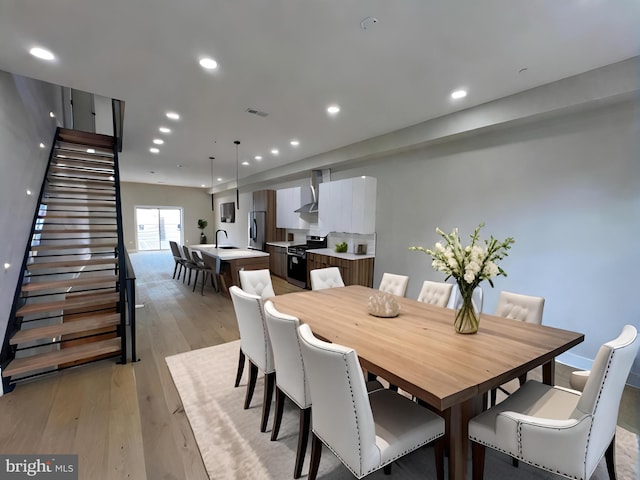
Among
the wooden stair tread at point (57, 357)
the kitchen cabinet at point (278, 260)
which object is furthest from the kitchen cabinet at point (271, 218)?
the wooden stair tread at point (57, 357)

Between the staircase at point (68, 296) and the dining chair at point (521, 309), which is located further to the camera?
the staircase at point (68, 296)

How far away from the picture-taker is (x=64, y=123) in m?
5.62

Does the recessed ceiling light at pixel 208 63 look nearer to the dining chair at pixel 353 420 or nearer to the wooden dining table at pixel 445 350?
the wooden dining table at pixel 445 350

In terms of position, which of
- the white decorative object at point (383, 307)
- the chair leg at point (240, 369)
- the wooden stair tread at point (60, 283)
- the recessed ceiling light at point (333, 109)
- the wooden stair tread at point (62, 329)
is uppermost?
the recessed ceiling light at point (333, 109)

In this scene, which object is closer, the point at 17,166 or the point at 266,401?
the point at 266,401

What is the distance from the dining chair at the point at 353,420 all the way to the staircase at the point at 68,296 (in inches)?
102

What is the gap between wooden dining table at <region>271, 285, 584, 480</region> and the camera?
125 cm

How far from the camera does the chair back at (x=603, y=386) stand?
3.96 ft

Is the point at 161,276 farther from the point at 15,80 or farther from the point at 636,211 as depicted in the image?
the point at 636,211

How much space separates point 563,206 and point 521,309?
161 centimetres

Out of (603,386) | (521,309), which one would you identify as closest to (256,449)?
(603,386)

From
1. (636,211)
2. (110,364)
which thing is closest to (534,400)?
(636,211)

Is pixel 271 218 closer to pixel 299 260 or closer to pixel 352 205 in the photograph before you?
pixel 299 260

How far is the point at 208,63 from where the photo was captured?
2639 millimetres
